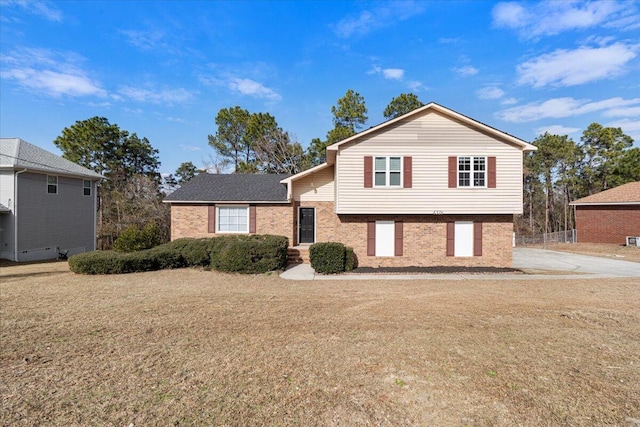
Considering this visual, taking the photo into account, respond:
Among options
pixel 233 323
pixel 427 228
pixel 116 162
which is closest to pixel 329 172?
pixel 427 228

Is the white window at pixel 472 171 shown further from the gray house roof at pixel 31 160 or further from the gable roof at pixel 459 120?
the gray house roof at pixel 31 160

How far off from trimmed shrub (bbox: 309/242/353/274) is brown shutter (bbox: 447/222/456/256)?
4.64 m

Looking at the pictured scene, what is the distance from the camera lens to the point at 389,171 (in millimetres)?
13320

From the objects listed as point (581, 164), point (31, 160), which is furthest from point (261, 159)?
point (581, 164)

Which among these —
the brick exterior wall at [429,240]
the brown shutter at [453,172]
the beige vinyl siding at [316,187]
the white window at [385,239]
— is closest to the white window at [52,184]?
the beige vinyl siding at [316,187]

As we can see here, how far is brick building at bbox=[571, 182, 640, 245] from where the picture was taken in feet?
75.3

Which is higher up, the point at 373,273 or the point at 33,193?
the point at 33,193

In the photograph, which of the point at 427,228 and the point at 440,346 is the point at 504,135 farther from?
the point at 440,346

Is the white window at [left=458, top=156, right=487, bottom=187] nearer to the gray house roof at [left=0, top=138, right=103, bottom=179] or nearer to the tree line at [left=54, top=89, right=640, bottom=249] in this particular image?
the tree line at [left=54, top=89, right=640, bottom=249]

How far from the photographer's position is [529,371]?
14.1 feet

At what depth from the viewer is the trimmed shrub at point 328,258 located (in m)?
12.6

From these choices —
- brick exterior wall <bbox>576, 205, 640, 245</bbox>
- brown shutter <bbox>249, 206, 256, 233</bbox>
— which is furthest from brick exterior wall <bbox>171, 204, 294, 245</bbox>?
brick exterior wall <bbox>576, 205, 640, 245</bbox>

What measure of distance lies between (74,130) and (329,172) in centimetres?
2542

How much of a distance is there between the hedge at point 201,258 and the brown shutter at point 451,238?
22.4ft
